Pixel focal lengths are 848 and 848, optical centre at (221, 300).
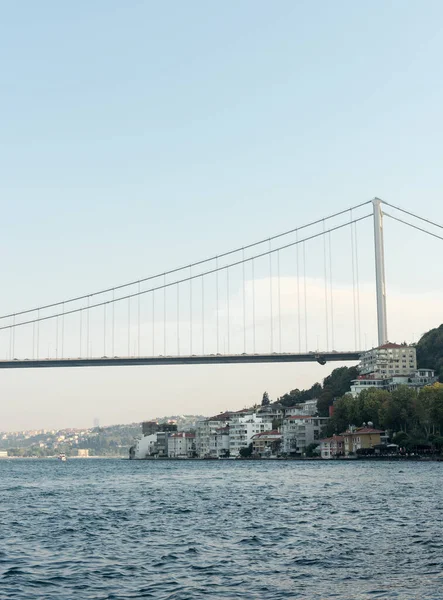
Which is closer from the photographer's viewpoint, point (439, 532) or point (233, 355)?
point (439, 532)

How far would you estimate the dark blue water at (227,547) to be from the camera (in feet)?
60.2

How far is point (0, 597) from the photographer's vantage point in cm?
1806

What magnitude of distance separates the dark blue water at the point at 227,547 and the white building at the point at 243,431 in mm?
121731

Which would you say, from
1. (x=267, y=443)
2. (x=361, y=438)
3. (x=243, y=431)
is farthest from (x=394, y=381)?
(x=243, y=431)

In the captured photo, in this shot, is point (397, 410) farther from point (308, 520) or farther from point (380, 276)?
point (308, 520)

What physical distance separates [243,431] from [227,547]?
14214cm

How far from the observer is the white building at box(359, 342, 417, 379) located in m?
143

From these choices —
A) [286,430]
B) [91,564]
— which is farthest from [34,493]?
[286,430]

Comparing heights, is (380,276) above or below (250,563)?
above

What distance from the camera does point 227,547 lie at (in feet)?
81.2

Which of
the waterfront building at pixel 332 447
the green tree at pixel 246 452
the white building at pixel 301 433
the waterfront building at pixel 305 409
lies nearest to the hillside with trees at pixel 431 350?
the waterfront building at pixel 305 409

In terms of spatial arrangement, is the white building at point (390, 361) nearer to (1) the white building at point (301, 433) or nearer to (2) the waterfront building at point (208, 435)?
(1) the white building at point (301, 433)

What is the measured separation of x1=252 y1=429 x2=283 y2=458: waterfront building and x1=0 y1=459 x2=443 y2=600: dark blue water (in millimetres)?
110507

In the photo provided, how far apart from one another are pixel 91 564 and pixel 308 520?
1157cm
